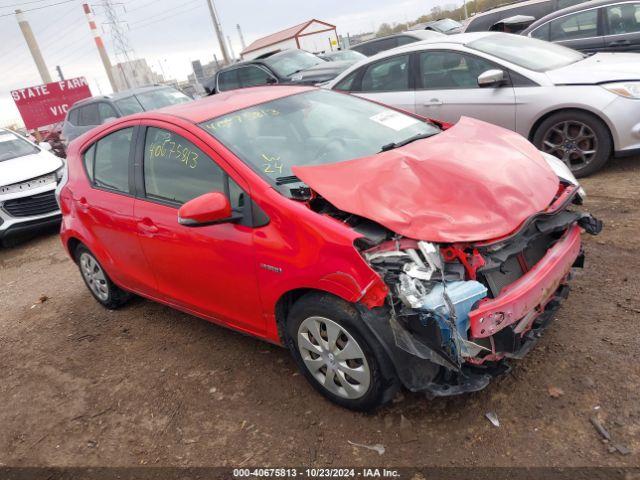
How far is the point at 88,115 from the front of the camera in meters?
11.2

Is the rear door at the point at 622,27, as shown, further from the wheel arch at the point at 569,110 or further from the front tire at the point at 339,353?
the front tire at the point at 339,353

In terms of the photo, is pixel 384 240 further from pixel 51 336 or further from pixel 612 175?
pixel 612 175

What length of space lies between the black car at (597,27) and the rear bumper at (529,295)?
5930 millimetres

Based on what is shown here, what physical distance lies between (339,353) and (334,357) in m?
0.06

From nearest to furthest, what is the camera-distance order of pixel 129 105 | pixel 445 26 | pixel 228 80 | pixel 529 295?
1. pixel 529 295
2. pixel 129 105
3. pixel 228 80
4. pixel 445 26

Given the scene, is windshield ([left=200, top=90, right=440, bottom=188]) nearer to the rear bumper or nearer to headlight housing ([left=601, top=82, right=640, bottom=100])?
the rear bumper

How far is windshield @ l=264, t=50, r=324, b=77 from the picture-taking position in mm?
11102

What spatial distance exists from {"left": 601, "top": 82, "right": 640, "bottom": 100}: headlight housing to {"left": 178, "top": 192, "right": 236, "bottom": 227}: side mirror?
13.9 feet

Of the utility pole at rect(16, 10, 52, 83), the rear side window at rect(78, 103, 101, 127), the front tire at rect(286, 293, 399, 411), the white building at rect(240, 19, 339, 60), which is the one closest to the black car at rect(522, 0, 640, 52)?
the front tire at rect(286, 293, 399, 411)

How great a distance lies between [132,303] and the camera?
4699 mm

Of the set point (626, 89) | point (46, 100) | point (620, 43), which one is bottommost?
point (626, 89)

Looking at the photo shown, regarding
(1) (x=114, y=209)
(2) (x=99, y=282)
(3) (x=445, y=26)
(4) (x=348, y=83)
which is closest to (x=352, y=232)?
(1) (x=114, y=209)

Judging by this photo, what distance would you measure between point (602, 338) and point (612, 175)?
9.51 ft

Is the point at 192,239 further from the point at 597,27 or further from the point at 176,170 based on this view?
the point at 597,27
